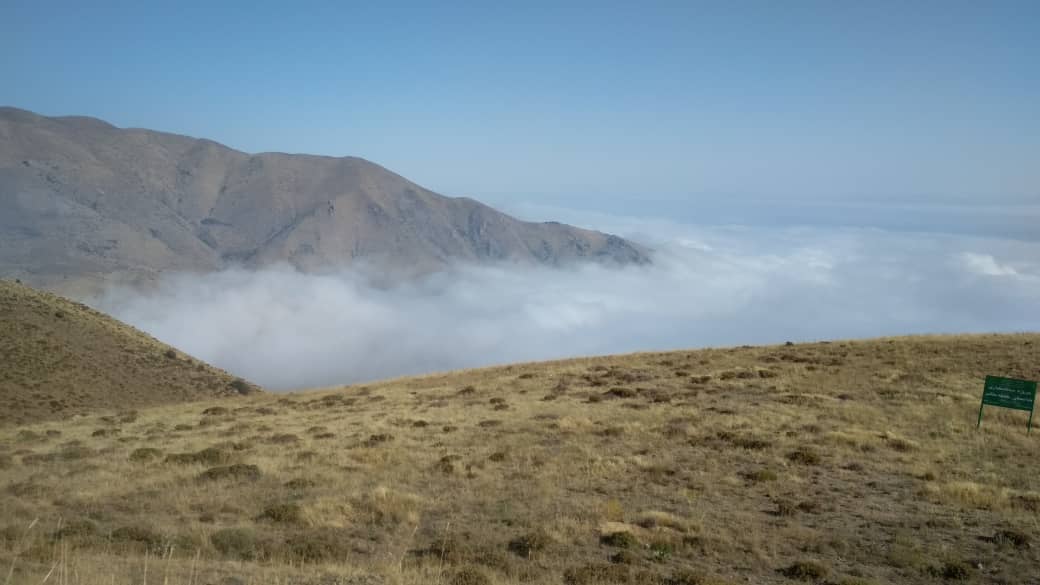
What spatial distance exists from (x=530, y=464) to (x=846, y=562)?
348 inches

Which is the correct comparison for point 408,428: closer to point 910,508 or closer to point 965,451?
point 910,508

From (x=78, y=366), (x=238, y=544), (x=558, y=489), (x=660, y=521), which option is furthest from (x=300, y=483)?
(x=78, y=366)

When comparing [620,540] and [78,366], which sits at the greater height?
[620,540]

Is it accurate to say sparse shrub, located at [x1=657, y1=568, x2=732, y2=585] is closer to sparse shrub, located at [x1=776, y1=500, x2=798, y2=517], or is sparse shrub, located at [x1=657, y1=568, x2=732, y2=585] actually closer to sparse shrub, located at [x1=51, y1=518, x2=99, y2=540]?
sparse shrub, located at [x1=776, y1=500, x2=798, y2=517]

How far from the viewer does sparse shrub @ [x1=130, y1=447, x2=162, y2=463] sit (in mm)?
20734

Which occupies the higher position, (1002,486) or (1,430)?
(1002,486)

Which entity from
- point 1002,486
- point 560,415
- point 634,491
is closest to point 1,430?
point 560,415

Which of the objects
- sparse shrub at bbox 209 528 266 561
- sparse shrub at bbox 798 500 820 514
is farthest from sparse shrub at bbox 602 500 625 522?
sparse shrub at bbox 209 528 266 561

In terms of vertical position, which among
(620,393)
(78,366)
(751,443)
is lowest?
(78,366)

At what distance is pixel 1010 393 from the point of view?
20844 mm

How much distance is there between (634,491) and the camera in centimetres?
1691

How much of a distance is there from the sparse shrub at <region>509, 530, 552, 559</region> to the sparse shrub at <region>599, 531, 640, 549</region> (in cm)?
112

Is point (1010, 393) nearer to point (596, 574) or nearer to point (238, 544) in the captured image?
point (596, 574)

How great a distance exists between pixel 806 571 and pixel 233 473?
14450mm
